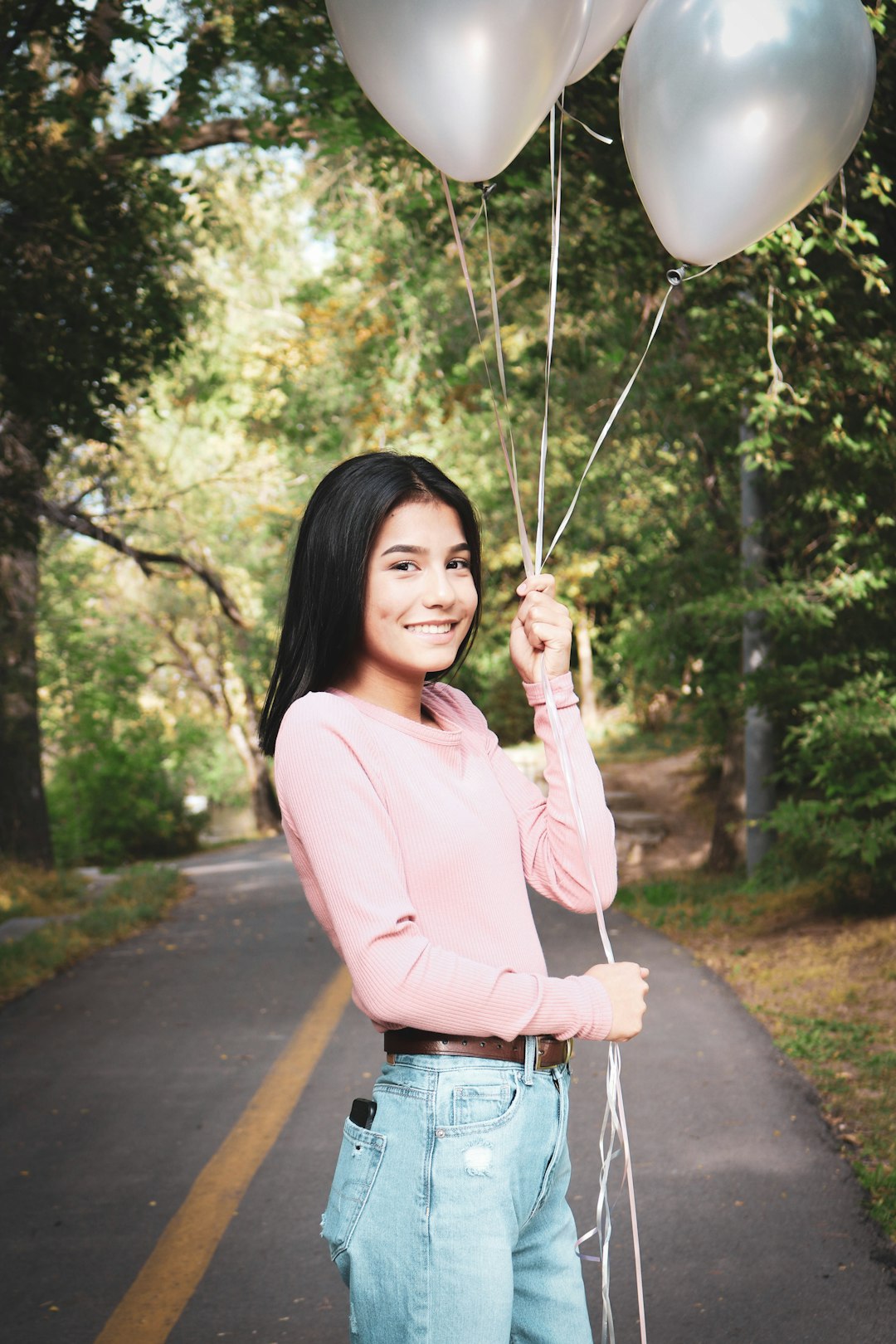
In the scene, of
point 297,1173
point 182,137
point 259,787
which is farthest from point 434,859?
point 259,787

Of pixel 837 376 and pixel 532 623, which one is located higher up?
pixel 837 376

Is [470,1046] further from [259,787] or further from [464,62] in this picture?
[259,787]

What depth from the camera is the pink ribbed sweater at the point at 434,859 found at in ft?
6.17

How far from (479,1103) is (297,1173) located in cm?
317

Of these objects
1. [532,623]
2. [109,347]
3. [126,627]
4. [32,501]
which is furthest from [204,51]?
[126,627]

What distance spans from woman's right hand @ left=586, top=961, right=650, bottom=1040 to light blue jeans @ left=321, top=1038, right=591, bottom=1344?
5.7 inches

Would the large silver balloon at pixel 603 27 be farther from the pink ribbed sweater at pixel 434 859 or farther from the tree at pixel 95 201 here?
the tree at pixel 95 201

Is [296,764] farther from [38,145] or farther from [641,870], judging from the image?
[641,870]

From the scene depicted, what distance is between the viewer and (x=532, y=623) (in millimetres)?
2266

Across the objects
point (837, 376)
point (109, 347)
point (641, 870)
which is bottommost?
point (641, 870)

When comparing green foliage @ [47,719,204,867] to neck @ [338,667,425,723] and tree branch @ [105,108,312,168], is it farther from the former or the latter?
neck @ [338,667,425,723]

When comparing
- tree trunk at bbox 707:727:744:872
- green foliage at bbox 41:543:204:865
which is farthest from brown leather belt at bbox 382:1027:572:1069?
green foliage at bbox 41:543:204:865

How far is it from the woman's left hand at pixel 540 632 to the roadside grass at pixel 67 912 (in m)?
6.66

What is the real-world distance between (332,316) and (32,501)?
27.1 ft
